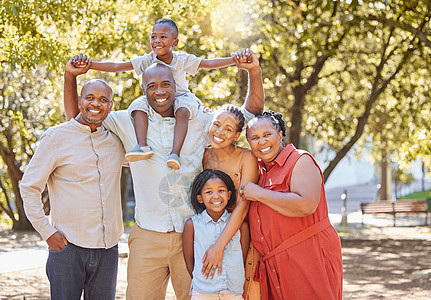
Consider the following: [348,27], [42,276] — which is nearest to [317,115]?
[348,27]

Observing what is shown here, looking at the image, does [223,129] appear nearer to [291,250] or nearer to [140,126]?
[140,126]

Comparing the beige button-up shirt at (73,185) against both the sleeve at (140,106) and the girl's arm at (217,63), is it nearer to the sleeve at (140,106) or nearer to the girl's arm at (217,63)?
the sleeve at (140,106)

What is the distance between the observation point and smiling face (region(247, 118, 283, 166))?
11.3 ft

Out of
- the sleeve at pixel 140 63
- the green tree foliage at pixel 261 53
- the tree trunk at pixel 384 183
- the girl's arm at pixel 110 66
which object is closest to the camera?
the girl's arm at pixel 110 66

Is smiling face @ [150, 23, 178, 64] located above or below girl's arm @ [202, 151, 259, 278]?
above

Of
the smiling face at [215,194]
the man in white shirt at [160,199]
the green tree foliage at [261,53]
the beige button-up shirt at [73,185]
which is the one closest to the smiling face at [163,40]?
the man in white shirt at [160,199]

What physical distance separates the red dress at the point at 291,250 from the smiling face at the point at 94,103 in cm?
120

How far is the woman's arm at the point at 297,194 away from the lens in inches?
128

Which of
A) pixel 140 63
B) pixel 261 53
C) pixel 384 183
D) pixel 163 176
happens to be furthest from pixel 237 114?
pixel 384 183

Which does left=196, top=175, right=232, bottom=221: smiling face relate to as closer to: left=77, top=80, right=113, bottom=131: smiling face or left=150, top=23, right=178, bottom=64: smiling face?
left=77, top=80, right=113, bottom=131: smiling face

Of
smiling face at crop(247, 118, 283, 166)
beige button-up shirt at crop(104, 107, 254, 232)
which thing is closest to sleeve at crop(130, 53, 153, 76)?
beige button-up shirt at crop(104, 107, 254, 232)

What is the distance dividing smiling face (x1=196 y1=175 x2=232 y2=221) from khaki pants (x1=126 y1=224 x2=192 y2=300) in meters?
0.31

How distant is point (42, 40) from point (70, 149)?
3.97 meters

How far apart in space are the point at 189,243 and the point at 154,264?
11.5 inches
